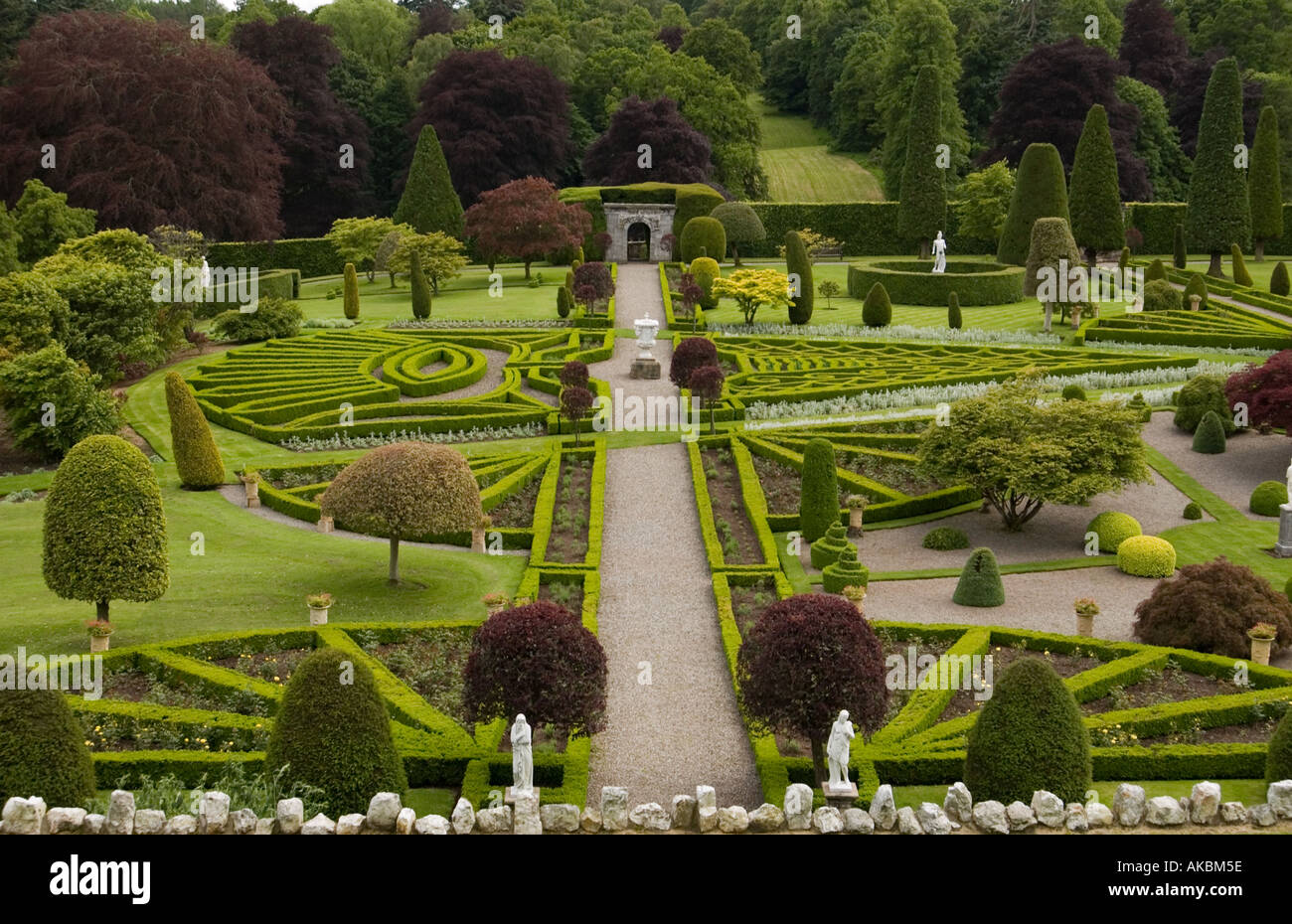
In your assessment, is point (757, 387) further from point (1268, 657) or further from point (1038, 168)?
point (1038, 168)

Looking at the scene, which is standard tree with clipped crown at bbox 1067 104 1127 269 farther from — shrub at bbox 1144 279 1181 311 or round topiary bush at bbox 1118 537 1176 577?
round topiary bush at bbox 1118 537 1176 577

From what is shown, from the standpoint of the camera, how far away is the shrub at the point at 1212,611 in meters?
23.0

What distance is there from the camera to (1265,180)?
6800cm

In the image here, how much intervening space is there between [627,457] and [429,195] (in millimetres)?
40970

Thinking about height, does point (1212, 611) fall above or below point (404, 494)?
below

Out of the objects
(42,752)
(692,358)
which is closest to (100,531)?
(42,752)

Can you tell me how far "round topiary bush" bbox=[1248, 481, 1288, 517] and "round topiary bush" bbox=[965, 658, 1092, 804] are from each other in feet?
57.8

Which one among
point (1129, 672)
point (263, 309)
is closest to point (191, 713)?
point (1129, 672)

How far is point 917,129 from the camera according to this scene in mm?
69312

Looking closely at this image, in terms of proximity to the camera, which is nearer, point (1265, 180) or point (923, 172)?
point (1265, 180)

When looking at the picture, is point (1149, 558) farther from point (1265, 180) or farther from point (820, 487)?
point (1265, 180)

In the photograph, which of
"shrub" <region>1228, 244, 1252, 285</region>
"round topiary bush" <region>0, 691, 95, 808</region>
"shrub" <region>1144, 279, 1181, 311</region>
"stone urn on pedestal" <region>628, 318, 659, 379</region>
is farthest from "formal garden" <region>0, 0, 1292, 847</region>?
"shrub" <region>1228, 244, 1252, 285</region>

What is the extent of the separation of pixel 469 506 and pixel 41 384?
15.3m

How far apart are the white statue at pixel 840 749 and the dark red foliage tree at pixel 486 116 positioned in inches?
2641
